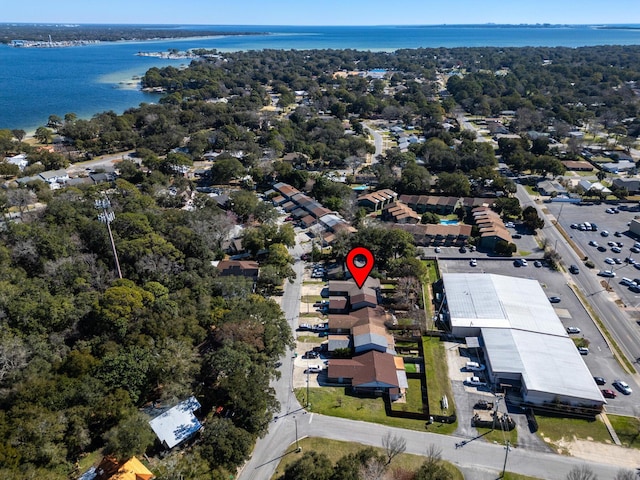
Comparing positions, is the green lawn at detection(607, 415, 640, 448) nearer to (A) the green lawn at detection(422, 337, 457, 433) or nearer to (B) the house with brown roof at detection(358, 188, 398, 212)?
(A) the green lawn at detection(422, 337, 457, 433)

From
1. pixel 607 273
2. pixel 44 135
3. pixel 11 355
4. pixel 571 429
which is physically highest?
pixel 44 135

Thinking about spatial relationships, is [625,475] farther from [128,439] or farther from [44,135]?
[44,135]

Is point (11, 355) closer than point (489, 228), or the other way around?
point (11, 355)

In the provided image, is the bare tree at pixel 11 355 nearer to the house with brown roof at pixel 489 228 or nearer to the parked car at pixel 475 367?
the parked car at pixel 475 367

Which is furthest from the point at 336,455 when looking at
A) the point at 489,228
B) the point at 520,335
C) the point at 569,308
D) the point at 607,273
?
the point at 607,273

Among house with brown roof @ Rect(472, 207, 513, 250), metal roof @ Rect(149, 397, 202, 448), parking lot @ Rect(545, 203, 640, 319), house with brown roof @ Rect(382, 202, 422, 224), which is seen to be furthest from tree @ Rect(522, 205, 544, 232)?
metal roof @ Rect(149, 397, 202, 448)

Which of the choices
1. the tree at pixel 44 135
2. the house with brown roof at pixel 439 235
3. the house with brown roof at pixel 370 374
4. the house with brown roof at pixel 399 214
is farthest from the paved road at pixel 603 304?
the tree at pixel 44 135
